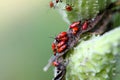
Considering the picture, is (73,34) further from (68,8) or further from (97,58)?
(97,58)

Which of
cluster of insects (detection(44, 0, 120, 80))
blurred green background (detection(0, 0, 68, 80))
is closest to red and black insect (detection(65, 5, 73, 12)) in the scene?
cluster of insects (detection(44, 0, 120, 80))

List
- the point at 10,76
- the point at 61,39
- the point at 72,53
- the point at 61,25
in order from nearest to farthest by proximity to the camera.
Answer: the point at 72,53, the point at 61,39, the point at 61,25, the point at 10,76

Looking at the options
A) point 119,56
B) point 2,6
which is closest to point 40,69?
point 2,6

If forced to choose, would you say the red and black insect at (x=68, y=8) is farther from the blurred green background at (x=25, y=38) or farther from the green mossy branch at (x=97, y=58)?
the blurred green background at (x=25, y=38)

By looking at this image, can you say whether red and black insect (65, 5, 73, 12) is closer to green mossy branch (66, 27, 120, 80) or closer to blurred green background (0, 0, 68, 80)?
green mossy branch (66, 27, 120, 80)

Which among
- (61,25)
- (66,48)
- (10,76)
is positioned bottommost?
(10,76)

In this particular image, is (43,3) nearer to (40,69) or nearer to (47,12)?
(47,12)

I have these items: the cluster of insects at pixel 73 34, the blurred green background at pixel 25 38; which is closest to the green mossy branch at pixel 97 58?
the cluster of insects at pixel 73 34
